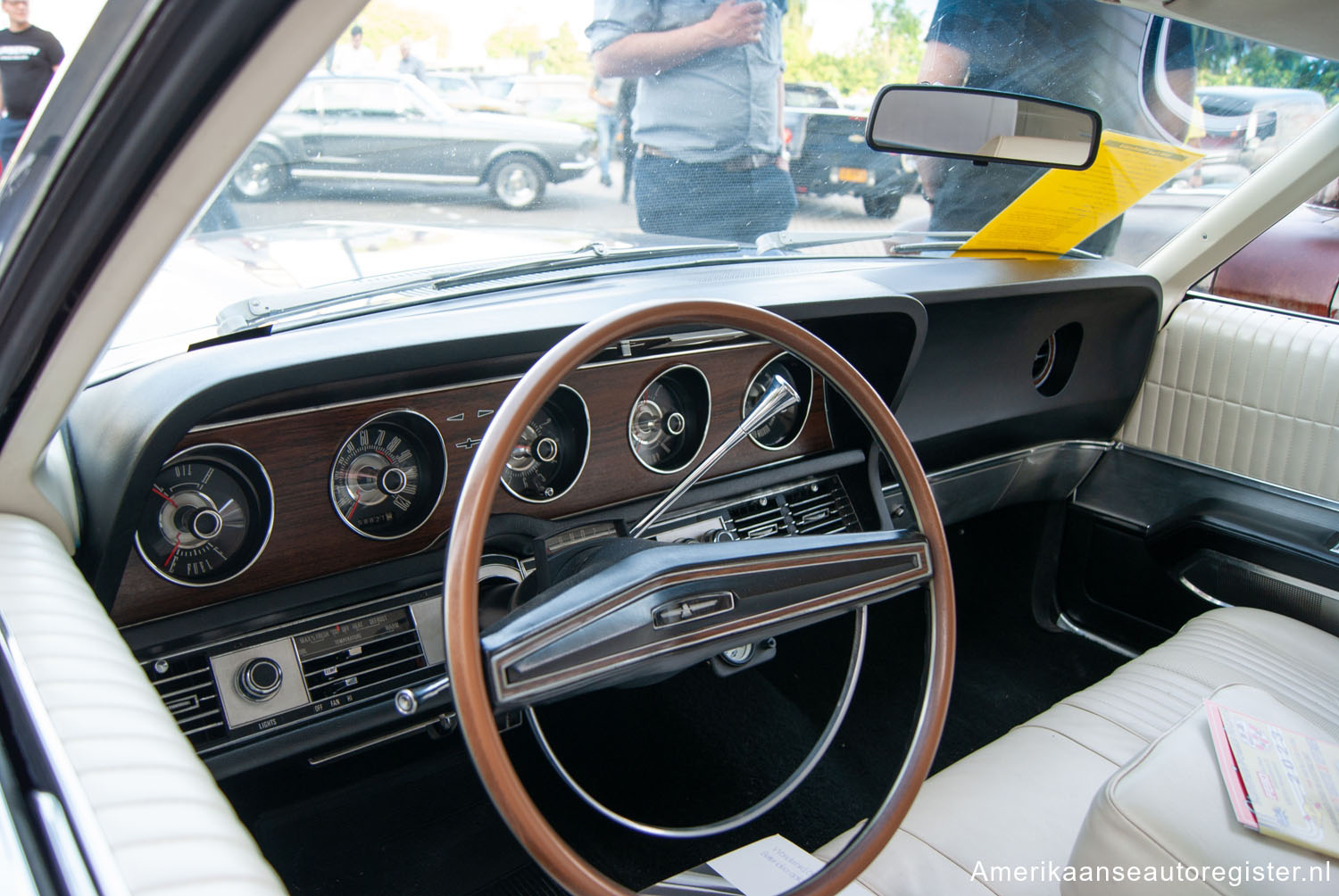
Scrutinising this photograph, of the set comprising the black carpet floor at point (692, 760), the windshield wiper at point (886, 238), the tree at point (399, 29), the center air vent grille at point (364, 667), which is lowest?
the black carpet floor at point (692, 760)

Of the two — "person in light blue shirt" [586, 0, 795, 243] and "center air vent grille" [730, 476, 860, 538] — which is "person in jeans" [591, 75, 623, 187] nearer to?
"person in light blue shirt" [586, 0, 795, 243]

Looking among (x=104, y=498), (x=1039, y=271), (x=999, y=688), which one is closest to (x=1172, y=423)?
(x=1039, y=271)

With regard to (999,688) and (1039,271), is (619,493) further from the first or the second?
(999,688)

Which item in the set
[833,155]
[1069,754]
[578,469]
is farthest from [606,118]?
[1069,754]

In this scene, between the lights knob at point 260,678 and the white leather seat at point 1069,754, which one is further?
the lights knob at point 260,678

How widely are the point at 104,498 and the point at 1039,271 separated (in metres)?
2.15

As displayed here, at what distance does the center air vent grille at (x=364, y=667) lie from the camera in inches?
62.8

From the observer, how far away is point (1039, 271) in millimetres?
2471

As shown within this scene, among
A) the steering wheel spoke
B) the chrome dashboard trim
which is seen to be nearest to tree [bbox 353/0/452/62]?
the steering wheel spoke

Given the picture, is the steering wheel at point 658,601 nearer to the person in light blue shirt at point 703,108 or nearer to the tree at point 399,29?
the tree at point 399,29

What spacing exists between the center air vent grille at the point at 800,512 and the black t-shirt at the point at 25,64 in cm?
133

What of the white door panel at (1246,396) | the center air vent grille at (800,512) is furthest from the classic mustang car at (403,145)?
the white door panel at (1246,396)

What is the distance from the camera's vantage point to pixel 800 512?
2092 mm

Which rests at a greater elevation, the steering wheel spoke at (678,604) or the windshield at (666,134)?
the windshield at (666,134)
